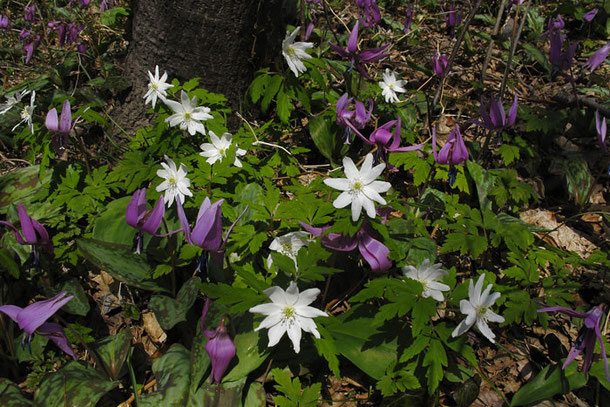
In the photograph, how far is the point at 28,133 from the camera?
2.24m

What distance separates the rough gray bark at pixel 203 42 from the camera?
7.99 ft

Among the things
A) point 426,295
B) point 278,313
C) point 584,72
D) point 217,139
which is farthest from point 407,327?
point 584,72

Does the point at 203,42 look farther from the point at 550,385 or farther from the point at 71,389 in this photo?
the point at 550,385

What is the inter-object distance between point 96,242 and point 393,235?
4.49 ft

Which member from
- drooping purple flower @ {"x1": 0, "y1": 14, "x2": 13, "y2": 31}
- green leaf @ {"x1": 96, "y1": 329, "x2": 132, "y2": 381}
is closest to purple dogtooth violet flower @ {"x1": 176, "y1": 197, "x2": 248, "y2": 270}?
green leaf @ {"x1": 96, "y1": 329, "x2": 132, "y2": 381}

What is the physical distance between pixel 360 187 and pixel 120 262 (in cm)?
116

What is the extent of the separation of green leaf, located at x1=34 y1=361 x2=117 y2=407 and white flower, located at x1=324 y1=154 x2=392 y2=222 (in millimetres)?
1168

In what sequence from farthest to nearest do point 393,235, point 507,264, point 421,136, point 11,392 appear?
point 421,136 < point 507,264 < point 393,235 < point 11,392

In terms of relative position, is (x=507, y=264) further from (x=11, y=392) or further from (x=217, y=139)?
(x=11, y=392)

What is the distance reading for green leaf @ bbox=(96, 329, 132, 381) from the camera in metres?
1.73

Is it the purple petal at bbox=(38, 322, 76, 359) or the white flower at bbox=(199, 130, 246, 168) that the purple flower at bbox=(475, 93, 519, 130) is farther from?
the purple petal at bbox=(38, 322, 76, 359)

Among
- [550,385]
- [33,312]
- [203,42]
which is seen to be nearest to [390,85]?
[203,42]

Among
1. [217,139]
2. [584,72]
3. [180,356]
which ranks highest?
[584,72]

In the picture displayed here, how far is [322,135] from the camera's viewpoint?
8.57 ft
